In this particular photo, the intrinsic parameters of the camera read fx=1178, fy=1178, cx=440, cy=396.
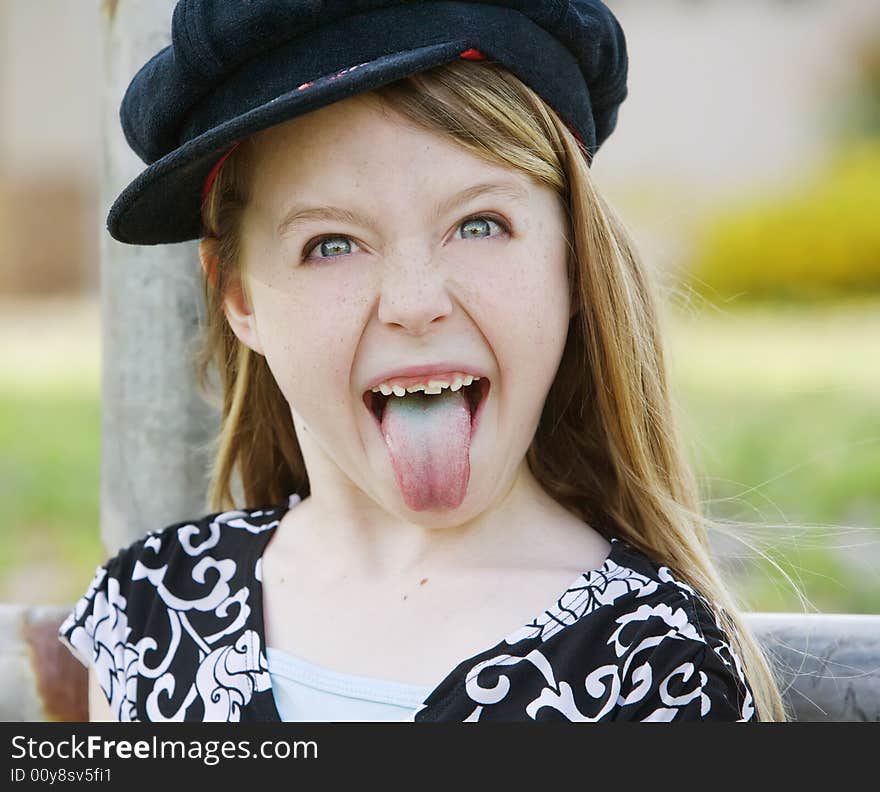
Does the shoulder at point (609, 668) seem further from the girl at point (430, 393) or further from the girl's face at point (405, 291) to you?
the girl's face at point (405, 291)

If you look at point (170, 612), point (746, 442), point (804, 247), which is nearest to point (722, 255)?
point (804, 247)

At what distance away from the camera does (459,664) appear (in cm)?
159

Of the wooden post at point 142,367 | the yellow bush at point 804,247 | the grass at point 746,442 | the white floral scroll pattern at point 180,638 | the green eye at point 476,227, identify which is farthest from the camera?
the yellow bush at point 804,247

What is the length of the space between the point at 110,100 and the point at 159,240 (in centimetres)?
37

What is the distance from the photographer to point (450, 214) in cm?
153

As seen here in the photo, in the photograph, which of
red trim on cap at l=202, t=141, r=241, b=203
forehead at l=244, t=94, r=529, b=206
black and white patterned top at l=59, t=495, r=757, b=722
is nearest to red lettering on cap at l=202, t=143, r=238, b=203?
red trim on cap at l=202, t=141, r=241, b=203

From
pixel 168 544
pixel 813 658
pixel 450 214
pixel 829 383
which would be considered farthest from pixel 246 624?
pixel 829 383

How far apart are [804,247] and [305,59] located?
6.97m

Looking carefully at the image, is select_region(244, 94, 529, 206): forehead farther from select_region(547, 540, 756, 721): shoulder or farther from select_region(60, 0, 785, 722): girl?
select_region(547, 540, 756, 721): shoulder

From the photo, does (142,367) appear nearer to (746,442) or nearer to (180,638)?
(180,638)

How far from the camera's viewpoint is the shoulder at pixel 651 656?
151 centimetres

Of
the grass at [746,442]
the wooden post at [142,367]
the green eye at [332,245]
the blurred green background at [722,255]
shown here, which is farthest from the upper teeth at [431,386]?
the blurred green background at [722,255]

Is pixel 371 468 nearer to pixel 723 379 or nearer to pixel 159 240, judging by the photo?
pixel 159 240

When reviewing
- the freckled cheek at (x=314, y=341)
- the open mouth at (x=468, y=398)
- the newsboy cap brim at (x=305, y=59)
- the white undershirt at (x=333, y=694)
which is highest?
the newsboy cap brim at (x=305, y=59)
